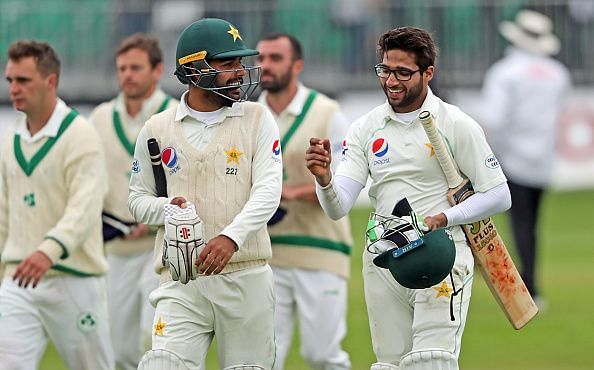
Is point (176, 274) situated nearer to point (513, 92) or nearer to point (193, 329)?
point (193, 329)

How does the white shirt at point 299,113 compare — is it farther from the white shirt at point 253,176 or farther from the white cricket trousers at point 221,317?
the white cricket trousers at point 221,317

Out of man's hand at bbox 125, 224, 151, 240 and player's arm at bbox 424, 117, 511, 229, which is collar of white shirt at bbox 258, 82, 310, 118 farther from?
player's arm at bbox 424, 117, 511, 229

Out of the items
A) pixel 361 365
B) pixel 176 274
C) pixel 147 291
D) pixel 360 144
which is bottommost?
pixel 361 365

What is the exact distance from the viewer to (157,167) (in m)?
7.91

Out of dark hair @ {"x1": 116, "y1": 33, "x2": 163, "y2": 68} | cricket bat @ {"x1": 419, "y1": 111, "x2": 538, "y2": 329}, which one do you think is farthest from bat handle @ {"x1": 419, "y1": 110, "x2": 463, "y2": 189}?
dark hair @ {"x1": 116, "y1": 33, "x2": 163, "y2": 68}

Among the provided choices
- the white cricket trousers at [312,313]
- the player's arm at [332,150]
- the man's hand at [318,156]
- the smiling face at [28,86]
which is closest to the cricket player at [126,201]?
the white cricket trousers at [312,313]

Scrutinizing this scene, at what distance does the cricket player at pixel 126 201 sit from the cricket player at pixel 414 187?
3156 millimetres

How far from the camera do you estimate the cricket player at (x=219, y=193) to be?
7727 millimetres

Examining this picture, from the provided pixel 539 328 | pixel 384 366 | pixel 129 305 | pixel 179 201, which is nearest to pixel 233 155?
pixel 179 201

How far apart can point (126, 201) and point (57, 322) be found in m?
1.65

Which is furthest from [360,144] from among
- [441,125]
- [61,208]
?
[61,208]

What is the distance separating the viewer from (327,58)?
2366 cm

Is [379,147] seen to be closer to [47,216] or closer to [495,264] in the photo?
[495,264]

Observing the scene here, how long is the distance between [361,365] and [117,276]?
2.28 metres
